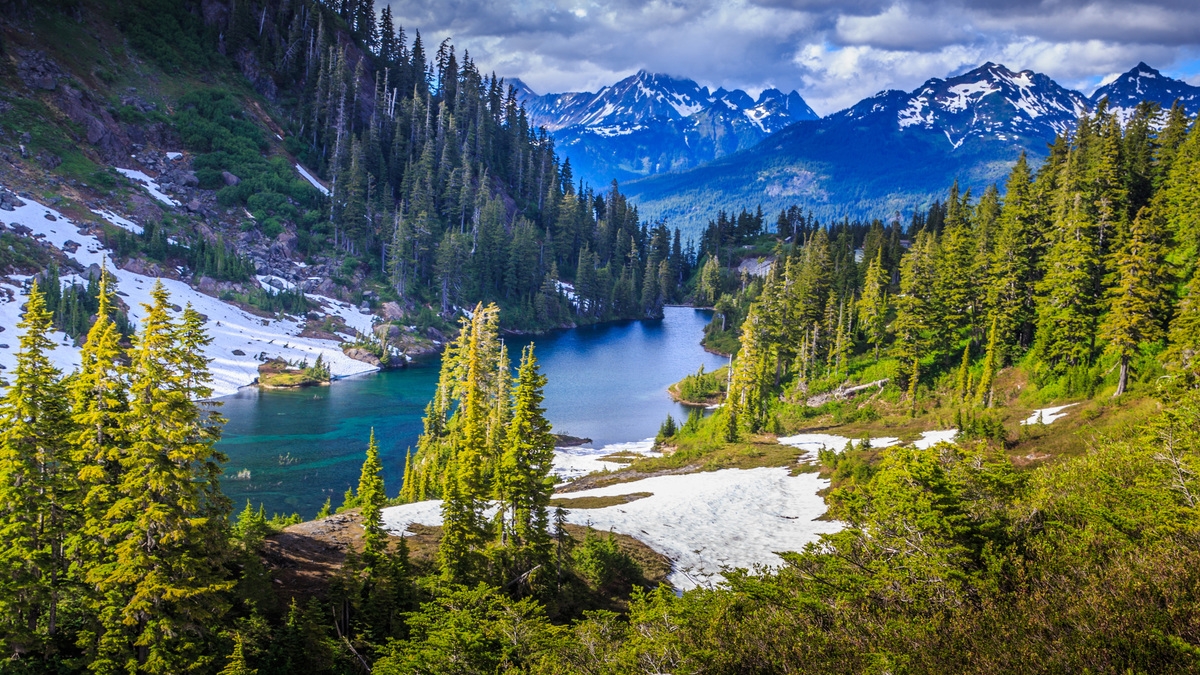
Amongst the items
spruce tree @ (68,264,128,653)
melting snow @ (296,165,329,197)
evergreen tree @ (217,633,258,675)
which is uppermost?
melting snow @ (296,165,329,197)

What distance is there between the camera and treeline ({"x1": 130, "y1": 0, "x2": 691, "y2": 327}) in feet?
339

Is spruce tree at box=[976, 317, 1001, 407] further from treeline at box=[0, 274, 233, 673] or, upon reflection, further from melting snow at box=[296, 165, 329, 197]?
melting snow at box=[296, 165, 329, 197]

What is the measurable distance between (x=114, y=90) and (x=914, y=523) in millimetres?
119916

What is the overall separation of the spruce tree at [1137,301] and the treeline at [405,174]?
87554 millimetres

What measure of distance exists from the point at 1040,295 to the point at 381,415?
55.8 metres

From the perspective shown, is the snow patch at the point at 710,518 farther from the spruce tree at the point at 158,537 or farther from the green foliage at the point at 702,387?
the green foliage at the point at 702,387

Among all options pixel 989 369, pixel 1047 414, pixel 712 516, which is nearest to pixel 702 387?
pixel 989 369

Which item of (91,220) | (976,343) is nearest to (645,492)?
(976,343)

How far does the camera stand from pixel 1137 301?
36.8 m

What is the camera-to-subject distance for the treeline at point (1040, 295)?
123ft

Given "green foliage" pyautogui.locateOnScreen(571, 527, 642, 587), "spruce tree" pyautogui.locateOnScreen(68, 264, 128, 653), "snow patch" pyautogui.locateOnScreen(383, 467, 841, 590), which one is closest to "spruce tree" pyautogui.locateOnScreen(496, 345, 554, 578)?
"green foliage" pyautogui.locateOnScreen(571, 527, 642, 587)

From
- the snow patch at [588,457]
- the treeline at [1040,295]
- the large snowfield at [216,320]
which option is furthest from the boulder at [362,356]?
the treeline at [1040,295]

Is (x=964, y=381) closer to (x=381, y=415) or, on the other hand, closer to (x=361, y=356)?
(x=381, y=415)

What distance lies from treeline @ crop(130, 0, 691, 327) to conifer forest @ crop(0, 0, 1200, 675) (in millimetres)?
844
